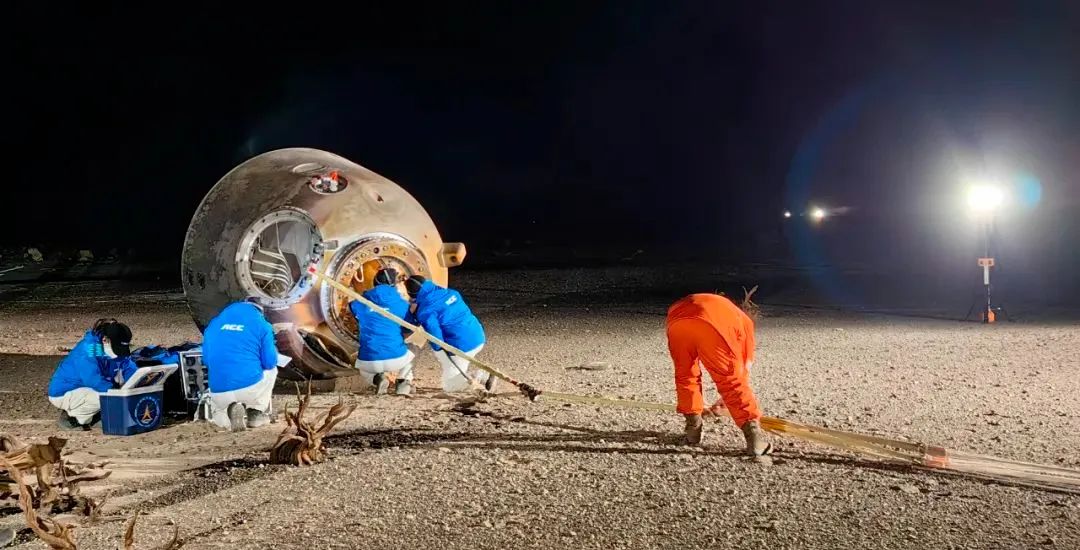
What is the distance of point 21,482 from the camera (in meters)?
4.74

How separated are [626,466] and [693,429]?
764 millimetres

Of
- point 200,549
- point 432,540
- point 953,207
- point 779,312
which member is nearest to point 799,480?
point 432,540

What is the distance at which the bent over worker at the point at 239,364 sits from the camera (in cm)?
757

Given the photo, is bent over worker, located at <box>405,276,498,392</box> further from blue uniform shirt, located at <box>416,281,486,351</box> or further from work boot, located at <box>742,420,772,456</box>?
work boot, located at <box>742,420,772,456</box>

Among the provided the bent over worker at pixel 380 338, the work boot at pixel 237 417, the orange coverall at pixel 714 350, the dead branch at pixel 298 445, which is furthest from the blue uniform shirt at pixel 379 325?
the orange coverall at pixel 714 350

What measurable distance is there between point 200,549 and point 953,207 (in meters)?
36.6

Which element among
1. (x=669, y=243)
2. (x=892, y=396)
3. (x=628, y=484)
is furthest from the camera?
(x=669, y=243)

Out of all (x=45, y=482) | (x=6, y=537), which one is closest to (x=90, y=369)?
(x=45, y=482)

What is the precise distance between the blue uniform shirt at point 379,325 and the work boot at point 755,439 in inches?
155

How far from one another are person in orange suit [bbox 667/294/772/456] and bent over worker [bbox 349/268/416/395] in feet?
11.0

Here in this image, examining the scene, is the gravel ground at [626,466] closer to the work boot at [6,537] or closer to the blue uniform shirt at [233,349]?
the work boot at [6,537]

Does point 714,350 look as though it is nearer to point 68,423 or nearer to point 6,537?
point 6,537

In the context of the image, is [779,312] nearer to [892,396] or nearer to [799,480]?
[892,396]

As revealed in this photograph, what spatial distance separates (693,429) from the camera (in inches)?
261
